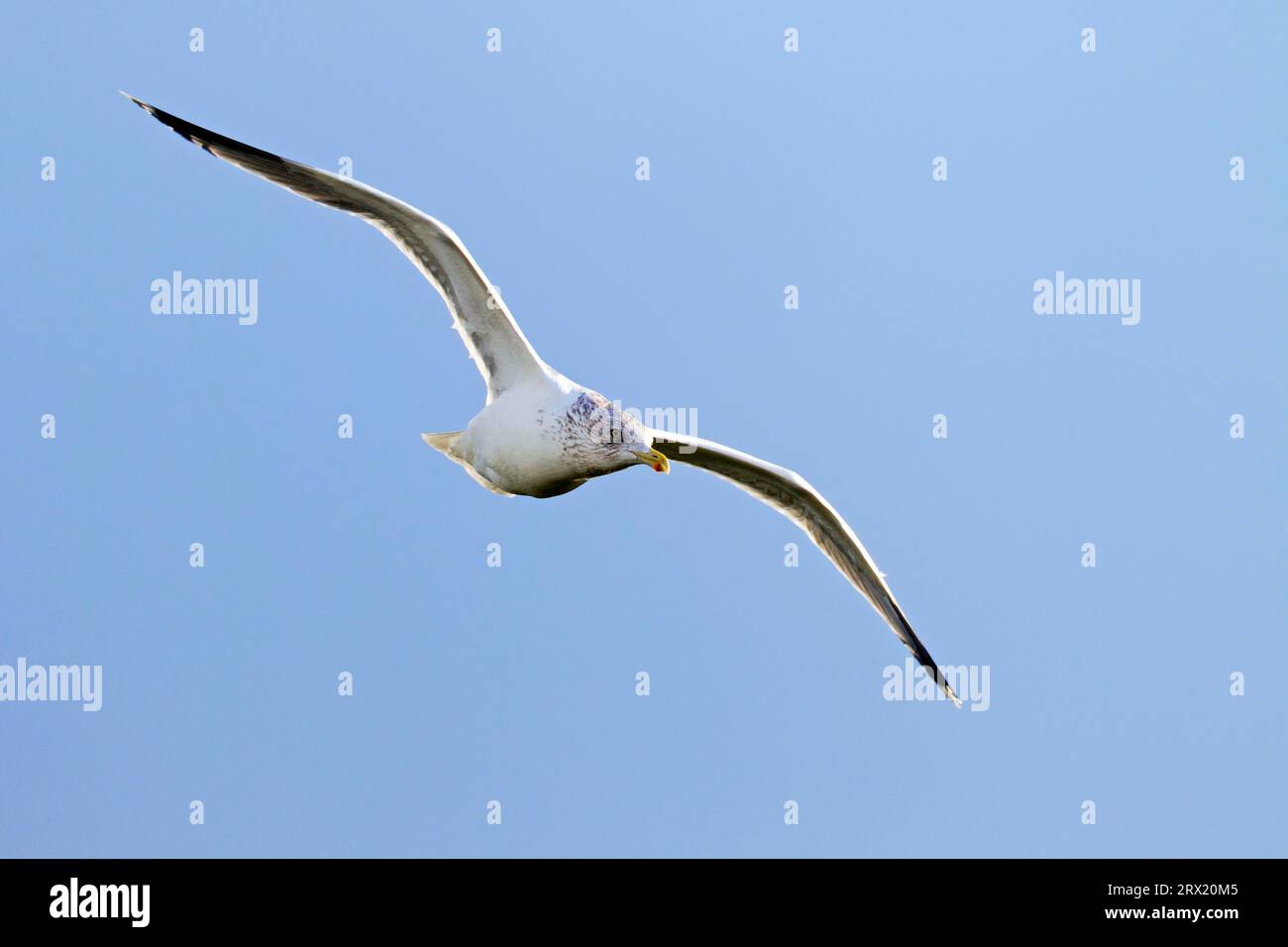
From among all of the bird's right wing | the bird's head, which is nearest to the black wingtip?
the bird's right wing

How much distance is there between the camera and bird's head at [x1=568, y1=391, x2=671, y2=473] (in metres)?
8.44

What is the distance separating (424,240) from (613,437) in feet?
5.53

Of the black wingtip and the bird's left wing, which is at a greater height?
the black wingtip

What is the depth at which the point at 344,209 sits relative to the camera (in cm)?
877

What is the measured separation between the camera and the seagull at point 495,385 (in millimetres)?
8492

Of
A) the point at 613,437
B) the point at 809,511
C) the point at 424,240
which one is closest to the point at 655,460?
→ the point at 613,437

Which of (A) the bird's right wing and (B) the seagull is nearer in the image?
(B) the seagull

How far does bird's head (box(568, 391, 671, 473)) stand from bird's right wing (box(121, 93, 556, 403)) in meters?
0.63

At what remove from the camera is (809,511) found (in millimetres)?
10945

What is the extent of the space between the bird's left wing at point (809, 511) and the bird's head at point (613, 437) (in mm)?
1403

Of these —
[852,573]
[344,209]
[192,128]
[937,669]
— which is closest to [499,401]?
[344,209]

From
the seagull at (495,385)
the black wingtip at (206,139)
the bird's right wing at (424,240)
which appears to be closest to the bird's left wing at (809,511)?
the seagull at (495,385)

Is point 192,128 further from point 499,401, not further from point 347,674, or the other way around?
point 347,674

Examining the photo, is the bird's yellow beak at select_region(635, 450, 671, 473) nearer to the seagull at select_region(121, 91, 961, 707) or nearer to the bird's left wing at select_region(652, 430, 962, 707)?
the seagull at select_region(121, 91, 961, 707)
